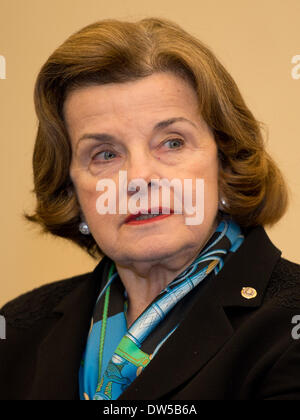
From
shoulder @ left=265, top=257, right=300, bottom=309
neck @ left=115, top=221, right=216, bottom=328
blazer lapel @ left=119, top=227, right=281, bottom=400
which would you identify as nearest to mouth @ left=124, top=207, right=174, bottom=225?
neck @ left=115, top=221, right=216, bottom=328

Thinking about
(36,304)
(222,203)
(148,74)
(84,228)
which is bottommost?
(36,304)

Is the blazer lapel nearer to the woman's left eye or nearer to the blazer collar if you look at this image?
the blazer collar

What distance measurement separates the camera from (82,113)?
191 centimetres

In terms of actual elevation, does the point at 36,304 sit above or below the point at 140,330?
below

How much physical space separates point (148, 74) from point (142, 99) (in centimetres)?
9

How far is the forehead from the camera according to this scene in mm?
1807

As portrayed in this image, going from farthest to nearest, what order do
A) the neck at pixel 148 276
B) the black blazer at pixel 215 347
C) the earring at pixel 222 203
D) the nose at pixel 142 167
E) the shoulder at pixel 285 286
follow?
1. the earring at pixel 222 203
2. the neck at pixel 148 276
3. the nose at pixel 142 167
4. the shoulder at pixel 285 286
5. the black blazer at pixel 215 347

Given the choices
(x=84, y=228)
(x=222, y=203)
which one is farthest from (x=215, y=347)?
(x=84, y=228)

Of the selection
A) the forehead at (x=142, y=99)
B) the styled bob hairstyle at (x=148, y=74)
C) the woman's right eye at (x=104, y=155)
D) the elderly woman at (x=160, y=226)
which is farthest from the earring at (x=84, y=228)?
the forehead at (x=142, y=99)

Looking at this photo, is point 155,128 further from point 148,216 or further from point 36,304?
point 36,304

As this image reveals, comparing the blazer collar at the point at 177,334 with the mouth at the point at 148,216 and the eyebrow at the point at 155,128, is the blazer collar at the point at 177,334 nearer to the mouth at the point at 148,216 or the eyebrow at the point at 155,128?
the mouth at the point at 148,216

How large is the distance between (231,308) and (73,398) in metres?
0.52

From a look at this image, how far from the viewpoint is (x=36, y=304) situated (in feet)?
7.36

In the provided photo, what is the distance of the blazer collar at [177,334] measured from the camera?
1617mm
